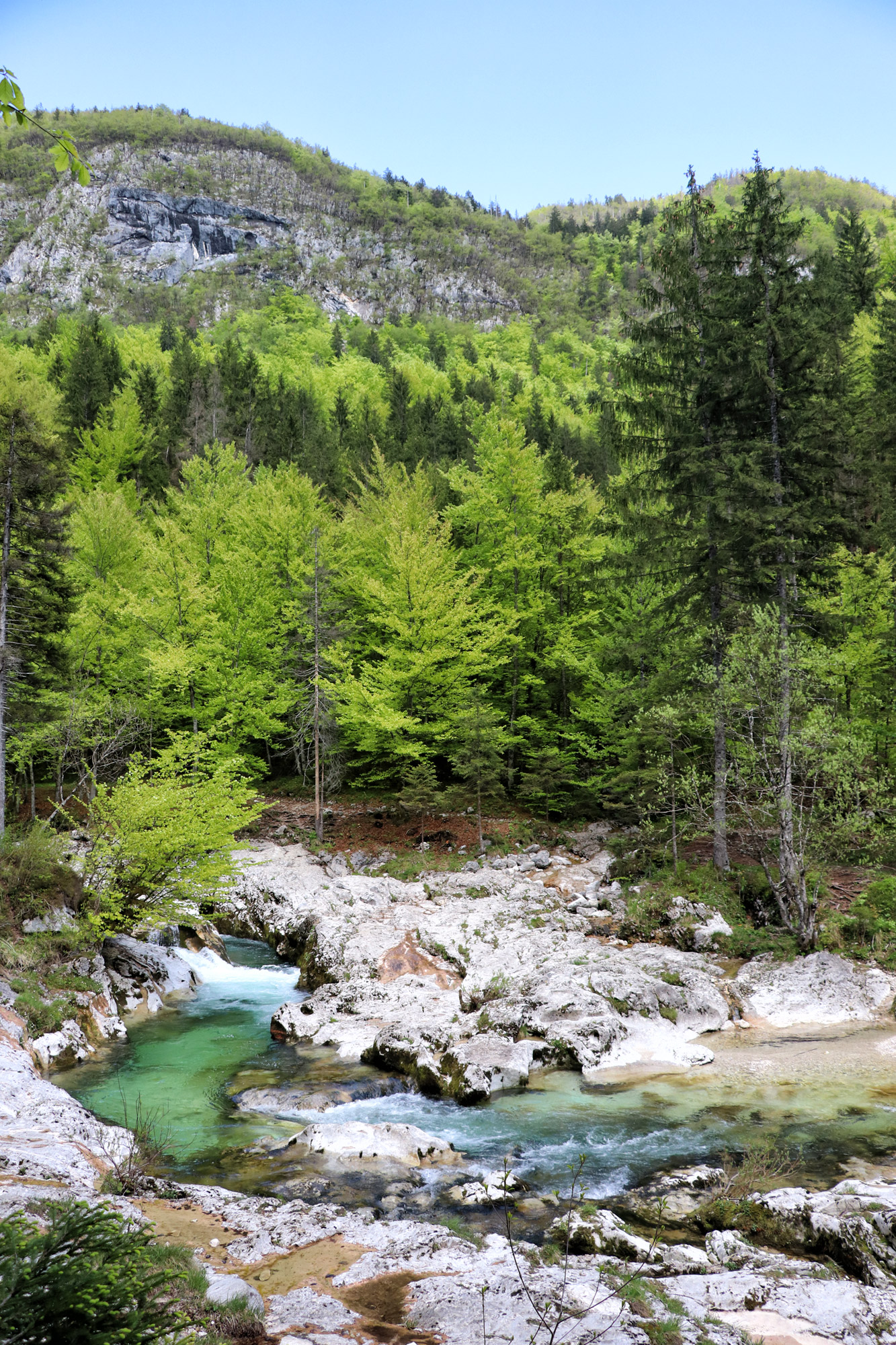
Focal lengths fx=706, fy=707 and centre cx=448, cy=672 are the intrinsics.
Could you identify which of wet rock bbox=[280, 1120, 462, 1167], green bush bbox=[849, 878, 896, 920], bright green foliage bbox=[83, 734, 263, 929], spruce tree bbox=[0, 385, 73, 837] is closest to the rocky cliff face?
spruce tree bbox=[0, 385, 73, 837]

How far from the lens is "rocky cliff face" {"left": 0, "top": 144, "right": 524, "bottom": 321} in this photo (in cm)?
9712

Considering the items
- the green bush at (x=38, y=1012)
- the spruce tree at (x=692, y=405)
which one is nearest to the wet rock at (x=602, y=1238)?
the green bush at (x=38, y=1012)

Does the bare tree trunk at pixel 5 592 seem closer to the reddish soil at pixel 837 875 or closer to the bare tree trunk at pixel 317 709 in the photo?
the bare tree trunk at pixel 317 709

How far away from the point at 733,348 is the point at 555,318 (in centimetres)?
8846

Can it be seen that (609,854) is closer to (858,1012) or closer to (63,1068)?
(858,1012)

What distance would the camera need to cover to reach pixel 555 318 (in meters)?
95.2

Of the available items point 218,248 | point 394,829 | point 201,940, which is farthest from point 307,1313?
point 218,248

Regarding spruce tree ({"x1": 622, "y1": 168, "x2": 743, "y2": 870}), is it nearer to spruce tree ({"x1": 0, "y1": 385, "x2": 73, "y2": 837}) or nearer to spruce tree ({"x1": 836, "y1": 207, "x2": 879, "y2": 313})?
spruce tree ({"x1": 0, "y1": 385, "x2": 73, "y2": 837})

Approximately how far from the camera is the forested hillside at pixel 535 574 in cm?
1644

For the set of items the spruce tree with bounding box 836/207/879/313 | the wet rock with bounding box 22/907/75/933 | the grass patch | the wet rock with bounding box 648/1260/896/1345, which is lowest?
the grass patch

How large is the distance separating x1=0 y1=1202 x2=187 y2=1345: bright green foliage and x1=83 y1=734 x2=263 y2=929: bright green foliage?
1055 cm

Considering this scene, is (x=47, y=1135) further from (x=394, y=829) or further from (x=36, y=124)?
(x=394, y=829)

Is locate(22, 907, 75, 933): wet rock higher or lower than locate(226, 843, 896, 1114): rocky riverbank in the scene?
higher

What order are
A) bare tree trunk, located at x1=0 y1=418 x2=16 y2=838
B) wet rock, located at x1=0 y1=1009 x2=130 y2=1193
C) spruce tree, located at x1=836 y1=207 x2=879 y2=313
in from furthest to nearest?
1. spruce tree, located at x1=836 y1=207 x2=879 y2=313
2. bare tree trunk, located at x1=0 y1=418 x2=16 y2=838
3. wet rock, located at x1=0 y1=1009 x2=130 y2=1193
